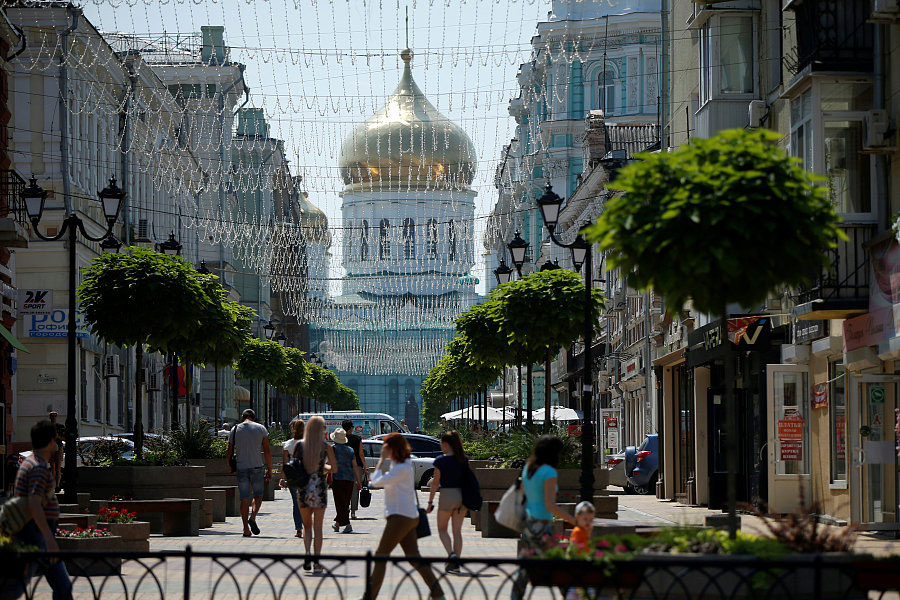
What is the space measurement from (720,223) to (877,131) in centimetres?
1091

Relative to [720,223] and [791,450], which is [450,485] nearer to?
[720,223]

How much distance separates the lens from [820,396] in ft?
87.1

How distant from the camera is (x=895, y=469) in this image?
2309 cm

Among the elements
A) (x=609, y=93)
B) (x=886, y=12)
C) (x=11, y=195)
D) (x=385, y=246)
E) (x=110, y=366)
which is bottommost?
(x=110, y=366)

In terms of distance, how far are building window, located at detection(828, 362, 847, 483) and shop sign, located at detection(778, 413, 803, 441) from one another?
124cm

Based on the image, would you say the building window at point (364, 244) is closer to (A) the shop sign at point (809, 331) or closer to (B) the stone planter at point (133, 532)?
(A) the shop sign at point (809, 331)

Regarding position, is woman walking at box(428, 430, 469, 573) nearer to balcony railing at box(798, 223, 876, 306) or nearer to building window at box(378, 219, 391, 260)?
balcony railing at box(798, 223, 876, 306)

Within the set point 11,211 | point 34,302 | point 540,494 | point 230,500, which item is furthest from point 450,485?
point 34,302

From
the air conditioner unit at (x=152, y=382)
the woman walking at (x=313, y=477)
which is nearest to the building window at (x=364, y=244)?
the air conditioner unit at (x=152, y=382)

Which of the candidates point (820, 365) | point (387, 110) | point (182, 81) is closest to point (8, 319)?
point (820, 365)

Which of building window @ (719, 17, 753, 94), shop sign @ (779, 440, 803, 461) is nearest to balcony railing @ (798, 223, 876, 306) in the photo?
shop sign @ (779, 440, 803, 461)

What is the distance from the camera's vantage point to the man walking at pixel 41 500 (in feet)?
41.4

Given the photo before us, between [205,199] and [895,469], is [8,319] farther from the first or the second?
[205,199]

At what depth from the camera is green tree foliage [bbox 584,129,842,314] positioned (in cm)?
1215
